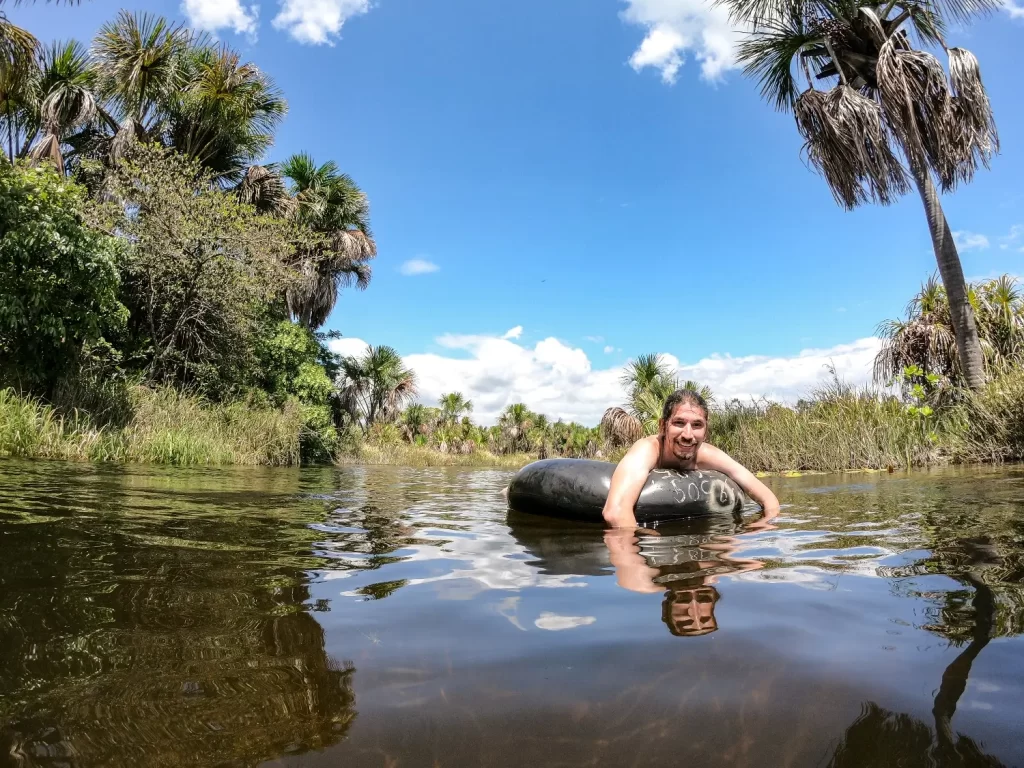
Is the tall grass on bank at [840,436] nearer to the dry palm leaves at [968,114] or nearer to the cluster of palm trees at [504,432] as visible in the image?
the dry palm leaves at [968,114]

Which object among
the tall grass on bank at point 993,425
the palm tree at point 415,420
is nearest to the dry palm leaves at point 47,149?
the tall grass on bank at point 993,425

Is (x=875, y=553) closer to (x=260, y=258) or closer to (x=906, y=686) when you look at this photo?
(x=906, y=686)

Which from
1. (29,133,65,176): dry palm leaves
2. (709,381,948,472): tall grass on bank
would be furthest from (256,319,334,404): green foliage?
(709,381,948,472): tall grass on bank

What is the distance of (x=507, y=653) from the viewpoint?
133 cm

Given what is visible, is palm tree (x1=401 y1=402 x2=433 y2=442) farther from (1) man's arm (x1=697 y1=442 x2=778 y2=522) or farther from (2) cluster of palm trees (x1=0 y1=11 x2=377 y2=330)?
(1) man's arm (x1=697 y1=442 x2=778 y2=522)

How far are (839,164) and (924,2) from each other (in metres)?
3.82

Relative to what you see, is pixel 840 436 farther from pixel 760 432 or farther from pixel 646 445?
pixel 646 445

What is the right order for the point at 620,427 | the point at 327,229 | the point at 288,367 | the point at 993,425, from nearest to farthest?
the point at 993,425, the point at 288,367, the point at 620,427, the point at 327,229

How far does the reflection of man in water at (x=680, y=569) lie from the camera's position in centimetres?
157

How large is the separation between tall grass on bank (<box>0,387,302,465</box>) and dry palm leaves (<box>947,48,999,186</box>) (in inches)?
607

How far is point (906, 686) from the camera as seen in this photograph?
108cm

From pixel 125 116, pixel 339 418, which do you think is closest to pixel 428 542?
pixel 125 116

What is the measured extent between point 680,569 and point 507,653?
1.10 meters

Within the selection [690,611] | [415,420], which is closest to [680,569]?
[690,611]
